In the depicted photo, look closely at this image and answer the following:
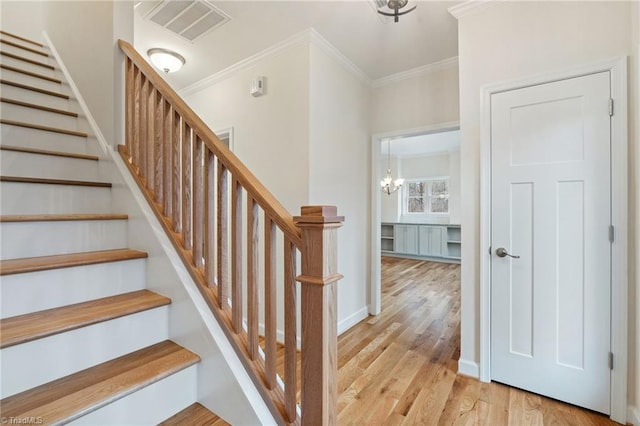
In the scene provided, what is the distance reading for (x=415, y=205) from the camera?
26.4 ft

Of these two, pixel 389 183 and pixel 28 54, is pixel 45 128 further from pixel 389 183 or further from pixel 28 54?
pixel 389 183

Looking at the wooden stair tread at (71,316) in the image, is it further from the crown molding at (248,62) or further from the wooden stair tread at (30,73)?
the crown molding at (248,62)

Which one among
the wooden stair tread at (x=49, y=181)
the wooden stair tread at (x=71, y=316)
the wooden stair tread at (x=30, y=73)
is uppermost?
the wooden stair tread at (x=30, y=73)

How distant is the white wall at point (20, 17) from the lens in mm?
2943

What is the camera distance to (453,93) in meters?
2.96

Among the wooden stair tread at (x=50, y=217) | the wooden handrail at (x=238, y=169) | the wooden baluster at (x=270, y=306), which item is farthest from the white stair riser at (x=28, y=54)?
the wooden baluster at (x=270, y=306)

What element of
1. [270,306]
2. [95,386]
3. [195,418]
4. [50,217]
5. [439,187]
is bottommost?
[195,418]

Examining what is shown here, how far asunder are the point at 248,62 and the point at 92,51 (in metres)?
1.40

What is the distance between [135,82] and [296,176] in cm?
138

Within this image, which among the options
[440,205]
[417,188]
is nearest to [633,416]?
[440,205]

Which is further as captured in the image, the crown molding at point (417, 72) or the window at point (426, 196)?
the window at point (426, 196)

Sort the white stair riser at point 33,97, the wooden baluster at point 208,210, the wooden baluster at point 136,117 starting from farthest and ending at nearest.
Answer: the white stair riser at point 33,97 → the wooden baluster at point 136,117 → the wooden baluster at point 208,210

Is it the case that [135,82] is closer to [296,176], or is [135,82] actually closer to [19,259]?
[19,259]

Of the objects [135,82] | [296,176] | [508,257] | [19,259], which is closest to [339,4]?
[296,176]
